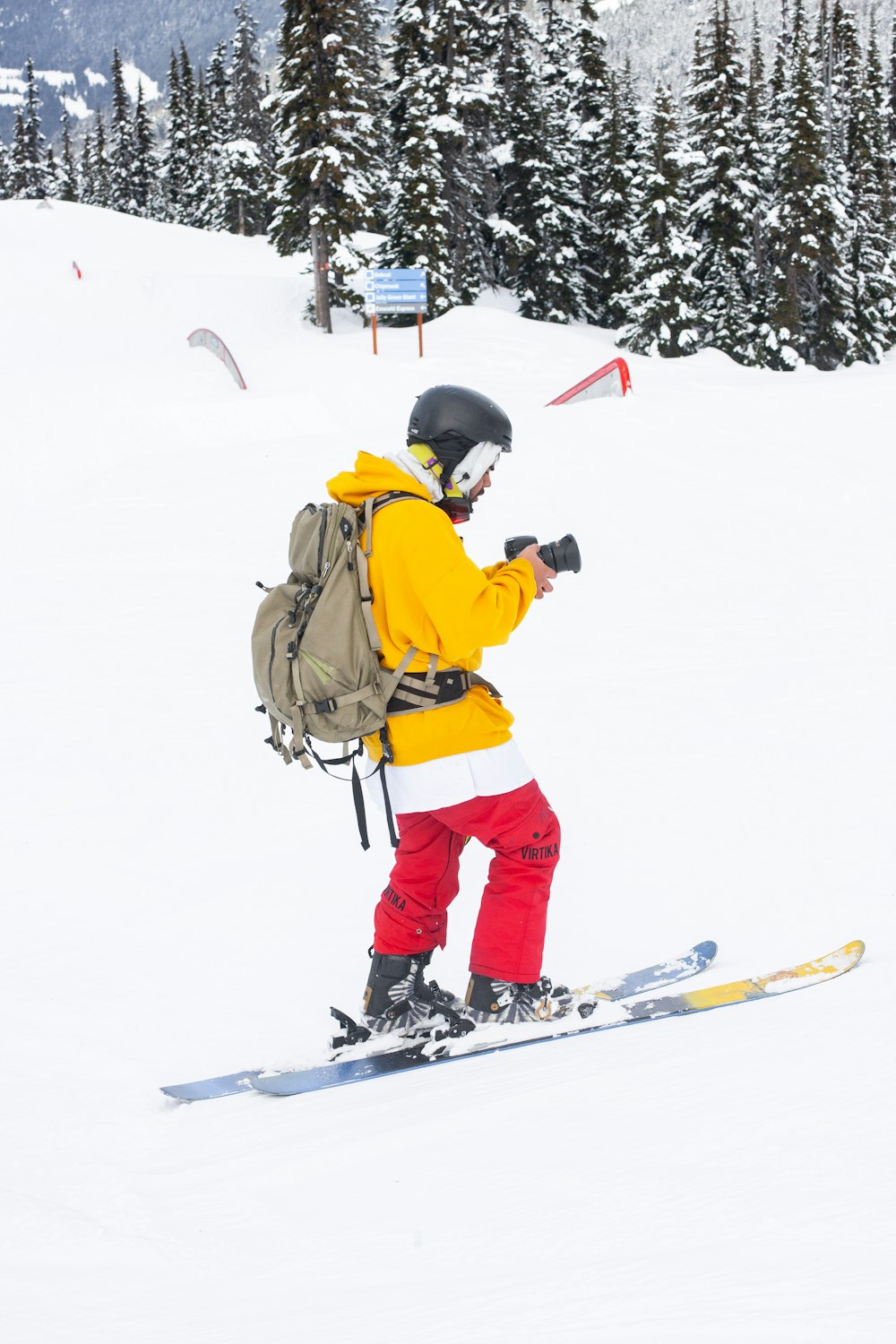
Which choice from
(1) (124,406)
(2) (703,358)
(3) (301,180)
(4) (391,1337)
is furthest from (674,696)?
(3) (301,180)

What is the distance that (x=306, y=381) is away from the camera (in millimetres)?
20344

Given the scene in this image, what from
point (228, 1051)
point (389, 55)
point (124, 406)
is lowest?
point (228, 1051)

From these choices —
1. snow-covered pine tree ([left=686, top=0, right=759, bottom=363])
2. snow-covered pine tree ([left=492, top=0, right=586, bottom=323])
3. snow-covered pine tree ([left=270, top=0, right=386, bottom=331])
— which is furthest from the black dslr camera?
snow-covered pine tree ([left=686, top=0, right=759, bottom=363])

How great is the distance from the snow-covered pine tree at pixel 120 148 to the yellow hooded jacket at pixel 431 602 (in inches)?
2644

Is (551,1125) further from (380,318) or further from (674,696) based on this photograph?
(380,318)

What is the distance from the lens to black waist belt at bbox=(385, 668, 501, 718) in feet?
9.68

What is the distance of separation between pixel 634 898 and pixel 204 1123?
82.8 inches

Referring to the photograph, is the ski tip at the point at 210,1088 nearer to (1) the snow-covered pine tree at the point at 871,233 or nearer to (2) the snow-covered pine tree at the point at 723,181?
(2) the snow-covered pine tree at the point at 723,181

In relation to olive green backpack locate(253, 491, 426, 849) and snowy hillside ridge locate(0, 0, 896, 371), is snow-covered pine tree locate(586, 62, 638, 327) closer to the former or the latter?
snowy hillside ridge locate(0, 0, 896, 371)

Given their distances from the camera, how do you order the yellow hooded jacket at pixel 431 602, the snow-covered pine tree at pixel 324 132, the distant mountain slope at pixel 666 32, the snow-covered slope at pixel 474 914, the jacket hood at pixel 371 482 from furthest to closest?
the distant mountain slope at pixel 666 32
the snow-covered pine tree at pixel 324 132
the jacket hood at pixel 371 482
the yellow hooded jacket at pixel 431 602
the snow-covered slope at pixel 474 914

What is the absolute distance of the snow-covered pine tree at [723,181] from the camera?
109 ft

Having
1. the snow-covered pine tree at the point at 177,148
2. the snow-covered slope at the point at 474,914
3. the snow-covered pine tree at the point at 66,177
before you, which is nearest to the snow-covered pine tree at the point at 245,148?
the snow-covered pine tree at the point at 177,148

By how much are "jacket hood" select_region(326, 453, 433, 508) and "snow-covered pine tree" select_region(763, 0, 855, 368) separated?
31807mm

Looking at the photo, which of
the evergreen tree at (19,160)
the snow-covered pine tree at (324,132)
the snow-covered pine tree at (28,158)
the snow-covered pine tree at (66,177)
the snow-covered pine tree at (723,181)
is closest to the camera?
the snow-covered pine tree at (324,132)
